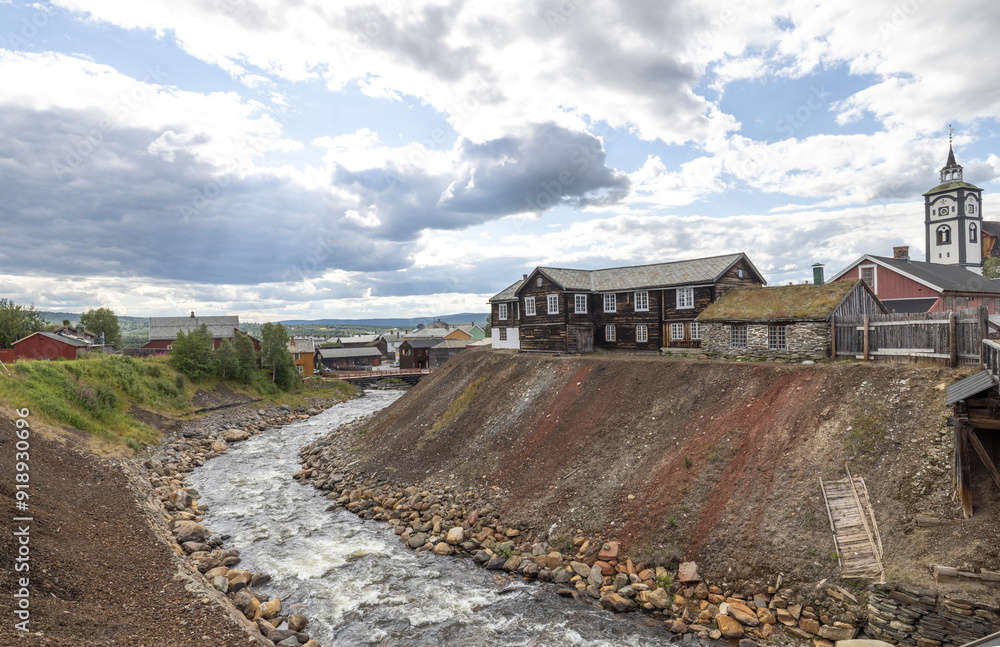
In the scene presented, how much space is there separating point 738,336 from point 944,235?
208 feet

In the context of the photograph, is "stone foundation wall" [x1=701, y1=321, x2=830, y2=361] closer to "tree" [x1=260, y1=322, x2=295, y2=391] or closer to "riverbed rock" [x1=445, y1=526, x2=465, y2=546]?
"riverbed rock" [x1=445, y1=526, x2=465, y2=546]

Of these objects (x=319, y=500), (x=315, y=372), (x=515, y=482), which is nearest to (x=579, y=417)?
(x=515, y=482)

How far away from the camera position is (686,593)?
1496 centimetres

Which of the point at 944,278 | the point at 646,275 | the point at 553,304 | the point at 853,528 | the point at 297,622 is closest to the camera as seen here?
the point at 853,528

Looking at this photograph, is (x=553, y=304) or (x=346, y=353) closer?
(x=553, y=304)

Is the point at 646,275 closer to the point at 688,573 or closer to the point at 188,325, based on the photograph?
the point at 688,573

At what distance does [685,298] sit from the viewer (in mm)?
35469

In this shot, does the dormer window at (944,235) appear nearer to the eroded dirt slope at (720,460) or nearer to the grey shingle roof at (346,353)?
the eroded dirt slope at (720,460)

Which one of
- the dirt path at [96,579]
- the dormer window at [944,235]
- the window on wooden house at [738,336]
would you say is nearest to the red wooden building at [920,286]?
the window on wooden house at [738,336]

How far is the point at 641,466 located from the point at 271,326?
57.8m

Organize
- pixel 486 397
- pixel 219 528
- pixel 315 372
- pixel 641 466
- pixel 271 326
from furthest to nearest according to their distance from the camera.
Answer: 1. pixel 315 372
2. pixel 271 326
3. pixel 486 397
4. pixel 219 528
5. pixel 641 466

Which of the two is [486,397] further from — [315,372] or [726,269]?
[315,372]

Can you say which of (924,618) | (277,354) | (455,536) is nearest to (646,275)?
(455,536)

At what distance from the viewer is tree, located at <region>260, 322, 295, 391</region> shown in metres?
62.6
